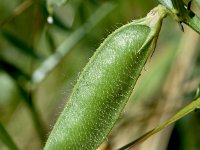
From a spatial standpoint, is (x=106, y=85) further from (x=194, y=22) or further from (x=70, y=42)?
(x=70, y=42)

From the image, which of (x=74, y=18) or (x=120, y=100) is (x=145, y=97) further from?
(x=120, y=100)

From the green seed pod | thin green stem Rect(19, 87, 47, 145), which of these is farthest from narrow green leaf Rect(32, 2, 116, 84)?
the green seed pod

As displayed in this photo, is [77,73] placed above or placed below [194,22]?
below

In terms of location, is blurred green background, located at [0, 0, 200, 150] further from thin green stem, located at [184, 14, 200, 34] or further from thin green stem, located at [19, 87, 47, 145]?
thin green stem, located at [184, 14, 200, 34]

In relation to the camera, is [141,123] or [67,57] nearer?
[141,123]

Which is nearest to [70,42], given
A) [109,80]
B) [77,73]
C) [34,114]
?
[77,73]

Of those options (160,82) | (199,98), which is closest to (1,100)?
(160,82)
